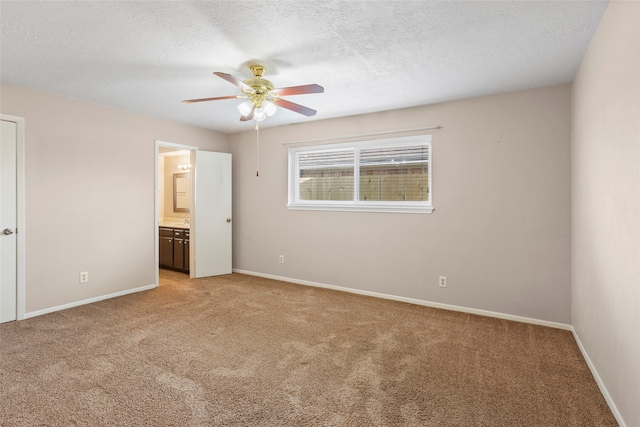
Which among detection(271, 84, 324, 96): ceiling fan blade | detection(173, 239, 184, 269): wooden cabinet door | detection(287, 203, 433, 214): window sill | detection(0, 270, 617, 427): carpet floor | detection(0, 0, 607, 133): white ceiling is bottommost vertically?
detection(0, 270, 617, 427): carpet floor

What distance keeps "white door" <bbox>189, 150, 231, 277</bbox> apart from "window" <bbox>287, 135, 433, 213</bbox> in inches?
46.0

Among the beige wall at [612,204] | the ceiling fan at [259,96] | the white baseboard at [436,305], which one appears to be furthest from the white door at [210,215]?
the beige wall at [612,204]

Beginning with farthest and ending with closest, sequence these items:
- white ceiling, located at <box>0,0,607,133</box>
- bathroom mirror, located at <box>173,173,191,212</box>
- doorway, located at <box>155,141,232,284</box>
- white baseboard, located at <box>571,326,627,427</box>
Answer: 1. bathroom mirror, located at <box>173,173,191,212</box>
2. doorway, located at <box>155,141,232,284</box>
3. white ceiling, located at <box>0,0,607,133</box>
4. white baseboard, located at <box>571,326,627,427</box>

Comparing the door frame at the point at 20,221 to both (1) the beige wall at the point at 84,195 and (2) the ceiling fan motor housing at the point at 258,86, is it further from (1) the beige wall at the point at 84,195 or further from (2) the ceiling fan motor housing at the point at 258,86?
(2) the ceiling fan motor housing at the point at 258,86

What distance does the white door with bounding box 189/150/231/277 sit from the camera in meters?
5.12

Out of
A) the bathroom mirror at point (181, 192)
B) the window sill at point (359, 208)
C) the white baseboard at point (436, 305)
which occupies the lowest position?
the white baseboard at point (436, 305)

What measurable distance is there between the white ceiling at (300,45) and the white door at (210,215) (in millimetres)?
1644

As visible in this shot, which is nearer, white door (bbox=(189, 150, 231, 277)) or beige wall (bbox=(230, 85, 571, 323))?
beige wall (bbox=(230, 85, 571, 323))

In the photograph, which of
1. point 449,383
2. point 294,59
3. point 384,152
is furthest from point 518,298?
point 294,59

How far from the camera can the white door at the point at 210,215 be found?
5121 mm

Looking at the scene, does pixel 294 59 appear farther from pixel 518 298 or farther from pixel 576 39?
pixel 518 298

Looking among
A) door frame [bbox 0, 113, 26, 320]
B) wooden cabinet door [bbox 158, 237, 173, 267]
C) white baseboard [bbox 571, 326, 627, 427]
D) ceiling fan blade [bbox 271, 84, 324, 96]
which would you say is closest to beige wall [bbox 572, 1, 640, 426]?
white baseboard [bbox 571, 326, 627, 427]

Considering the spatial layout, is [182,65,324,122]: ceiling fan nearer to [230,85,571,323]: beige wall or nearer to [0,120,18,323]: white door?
[230,85,571,323]: beige wall

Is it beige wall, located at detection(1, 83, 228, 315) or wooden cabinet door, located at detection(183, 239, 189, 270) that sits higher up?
beige wall, located at detection(1, 83, 228, 315)
